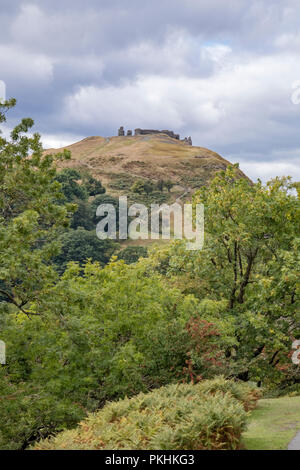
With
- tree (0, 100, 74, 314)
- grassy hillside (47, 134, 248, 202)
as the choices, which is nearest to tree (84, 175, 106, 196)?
grassy hillside (47, 134, 248, 202)

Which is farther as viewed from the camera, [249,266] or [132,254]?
[132,254]

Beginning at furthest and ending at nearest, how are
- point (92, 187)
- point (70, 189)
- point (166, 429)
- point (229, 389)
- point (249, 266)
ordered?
point (92, 187), point (70, 189), point (249, 266), point (229, 389), point (166, 429)

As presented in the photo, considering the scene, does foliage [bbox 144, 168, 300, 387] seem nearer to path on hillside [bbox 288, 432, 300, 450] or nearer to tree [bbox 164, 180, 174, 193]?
path on hillside [bbox 288, 432, 300, 450]

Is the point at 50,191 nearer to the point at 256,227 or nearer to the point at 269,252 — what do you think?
the point at 256,227

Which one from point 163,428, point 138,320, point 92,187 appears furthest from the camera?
point 92,187

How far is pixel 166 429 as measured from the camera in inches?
340

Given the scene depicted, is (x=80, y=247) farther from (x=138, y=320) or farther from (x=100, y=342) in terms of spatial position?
(x=100, y=342)

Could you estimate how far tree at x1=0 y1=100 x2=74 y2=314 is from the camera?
40.9 ft

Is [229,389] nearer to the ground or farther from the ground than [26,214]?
nearer to the ground

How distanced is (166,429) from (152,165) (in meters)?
164

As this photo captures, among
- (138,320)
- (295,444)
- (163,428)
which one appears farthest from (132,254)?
(163,428)

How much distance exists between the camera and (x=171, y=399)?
35.3 ft
